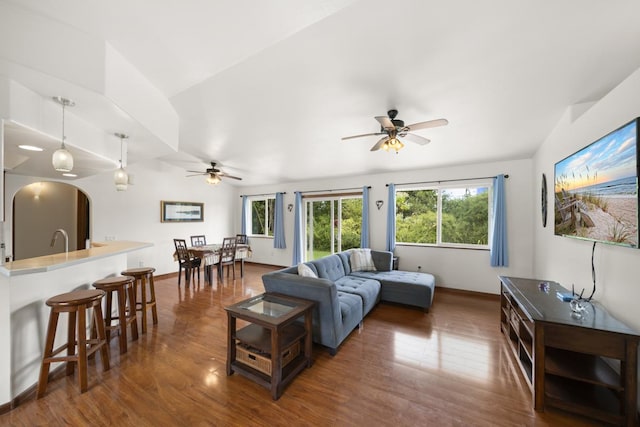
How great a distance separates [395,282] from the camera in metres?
3.63

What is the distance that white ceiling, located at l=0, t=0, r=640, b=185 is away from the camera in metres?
1.37

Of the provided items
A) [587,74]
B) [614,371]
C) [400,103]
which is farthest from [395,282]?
[587,74]

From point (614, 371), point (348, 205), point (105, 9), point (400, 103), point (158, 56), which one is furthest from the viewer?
point (348, 205)

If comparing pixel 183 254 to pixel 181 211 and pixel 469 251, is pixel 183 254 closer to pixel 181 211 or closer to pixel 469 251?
pixel 181 211

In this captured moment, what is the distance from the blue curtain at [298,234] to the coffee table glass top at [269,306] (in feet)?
12.6

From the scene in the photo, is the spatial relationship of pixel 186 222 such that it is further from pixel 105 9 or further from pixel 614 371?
pixel 614 371

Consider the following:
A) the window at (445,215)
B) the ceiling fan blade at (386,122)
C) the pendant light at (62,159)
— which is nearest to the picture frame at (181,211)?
the pendant light at (62,159)

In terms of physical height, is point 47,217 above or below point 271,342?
above

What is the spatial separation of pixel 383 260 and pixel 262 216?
4.26 m

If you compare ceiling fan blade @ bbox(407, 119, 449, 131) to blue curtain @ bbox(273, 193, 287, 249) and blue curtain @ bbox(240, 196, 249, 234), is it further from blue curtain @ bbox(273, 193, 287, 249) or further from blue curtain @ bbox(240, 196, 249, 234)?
blue curtain @ bbox(240, 196, 249, 234)

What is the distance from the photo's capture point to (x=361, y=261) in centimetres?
430

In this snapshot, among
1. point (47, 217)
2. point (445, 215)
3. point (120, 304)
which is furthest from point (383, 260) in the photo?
point (47, 217)

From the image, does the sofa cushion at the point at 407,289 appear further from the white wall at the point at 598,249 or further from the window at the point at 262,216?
the window at the point at 262,216

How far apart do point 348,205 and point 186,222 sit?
4191mm
